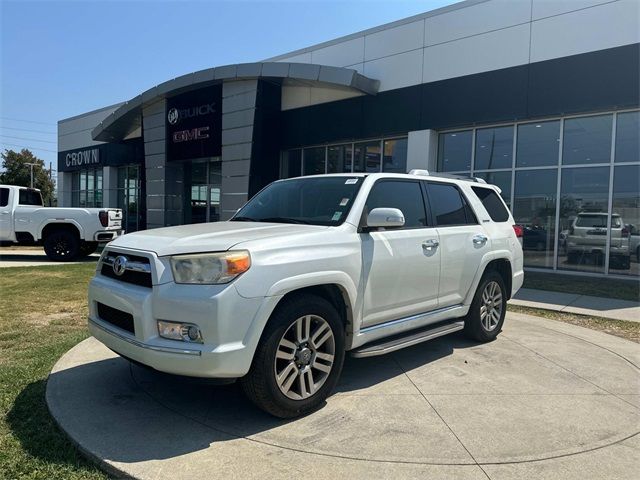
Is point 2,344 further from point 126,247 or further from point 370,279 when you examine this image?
point 370,279

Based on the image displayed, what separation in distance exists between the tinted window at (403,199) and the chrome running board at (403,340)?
1012mm

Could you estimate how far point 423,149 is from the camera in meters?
14.0

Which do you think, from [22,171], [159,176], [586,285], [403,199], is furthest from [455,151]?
[22,171]

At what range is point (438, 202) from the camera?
5023 mm

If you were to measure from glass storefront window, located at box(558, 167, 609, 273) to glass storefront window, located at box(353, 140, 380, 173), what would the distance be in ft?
18.4

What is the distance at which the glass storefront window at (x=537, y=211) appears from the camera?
12.5 m

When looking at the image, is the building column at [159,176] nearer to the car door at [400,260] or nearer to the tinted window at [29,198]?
the tinted window at [29,198]

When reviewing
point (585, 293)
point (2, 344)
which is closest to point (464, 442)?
point (2, 344)

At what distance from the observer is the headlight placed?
314 centimetres

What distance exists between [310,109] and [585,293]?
10655 mm

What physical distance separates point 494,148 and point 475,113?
1.13 m

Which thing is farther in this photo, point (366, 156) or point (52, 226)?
point (366, 156)

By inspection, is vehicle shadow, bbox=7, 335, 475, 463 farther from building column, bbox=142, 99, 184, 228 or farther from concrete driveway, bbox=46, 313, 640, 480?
building column, bbox=142, 99, 184, 228

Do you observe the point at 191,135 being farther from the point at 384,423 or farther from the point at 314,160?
the point at 384,423
